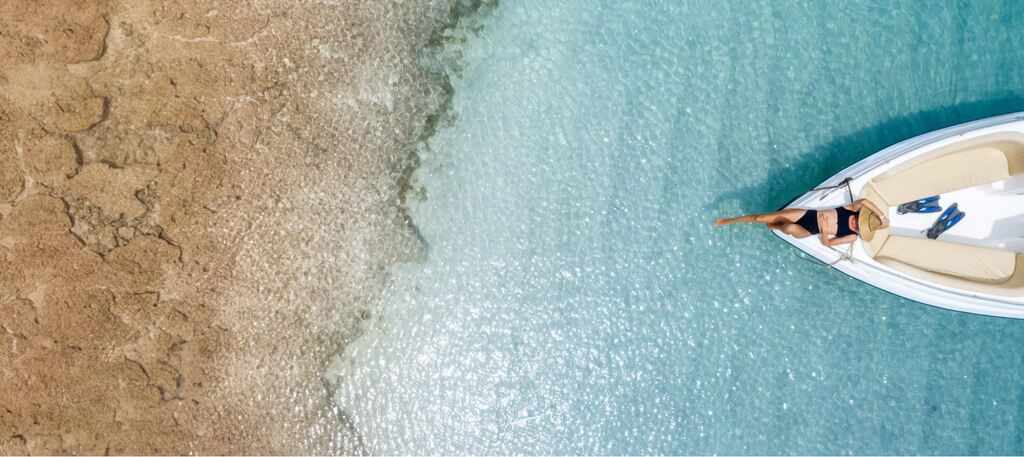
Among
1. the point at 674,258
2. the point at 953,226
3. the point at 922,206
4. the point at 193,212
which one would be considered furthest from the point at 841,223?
the point at 193,212

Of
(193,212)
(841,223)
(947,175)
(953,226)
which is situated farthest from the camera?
(193,212)

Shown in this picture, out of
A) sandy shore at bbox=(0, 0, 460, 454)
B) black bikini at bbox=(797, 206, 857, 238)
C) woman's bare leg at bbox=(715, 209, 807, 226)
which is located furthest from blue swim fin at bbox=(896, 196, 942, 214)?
sandy shore at bbox=(0, 0, 460, 454)

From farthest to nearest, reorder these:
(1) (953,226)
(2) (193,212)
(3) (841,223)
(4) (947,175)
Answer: (2) (193,212), (1) (953,226), (4) (947,175), (3) (841,223)

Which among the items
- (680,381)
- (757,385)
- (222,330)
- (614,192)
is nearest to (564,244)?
(614,192)

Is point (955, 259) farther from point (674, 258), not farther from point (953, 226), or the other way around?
point (674, 258)

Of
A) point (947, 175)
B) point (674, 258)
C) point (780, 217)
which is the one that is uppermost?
point (947, 175)

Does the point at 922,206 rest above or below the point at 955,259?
above
